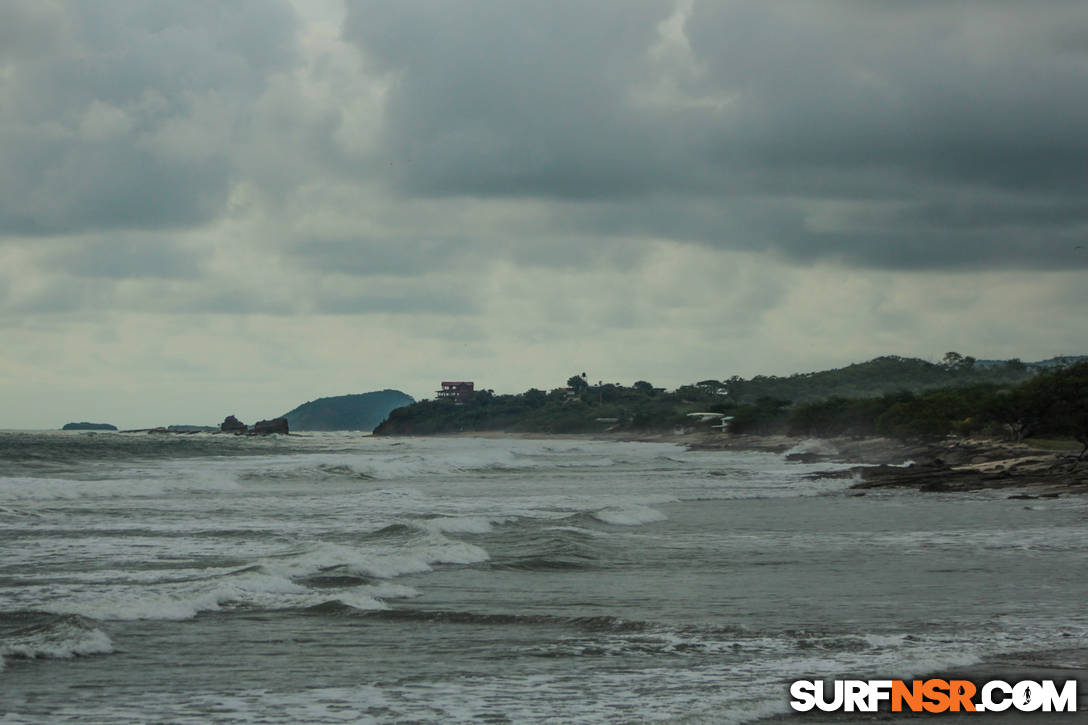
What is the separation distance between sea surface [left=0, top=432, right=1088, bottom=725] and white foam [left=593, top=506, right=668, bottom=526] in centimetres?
17

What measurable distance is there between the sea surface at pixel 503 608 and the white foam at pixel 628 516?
0.17m

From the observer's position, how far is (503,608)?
620 inches

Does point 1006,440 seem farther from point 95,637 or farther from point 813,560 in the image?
point 95,637

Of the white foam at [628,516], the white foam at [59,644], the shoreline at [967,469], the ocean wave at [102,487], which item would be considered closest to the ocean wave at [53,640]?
the white foam at [59,644]

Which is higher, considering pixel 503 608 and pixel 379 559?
pixel 379 559

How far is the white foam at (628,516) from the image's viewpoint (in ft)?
97.9

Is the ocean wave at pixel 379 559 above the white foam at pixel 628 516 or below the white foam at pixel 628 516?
above

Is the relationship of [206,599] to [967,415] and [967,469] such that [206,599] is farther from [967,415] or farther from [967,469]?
[967,415]

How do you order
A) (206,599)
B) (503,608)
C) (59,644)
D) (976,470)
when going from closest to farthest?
(59,644) → (206,599) → (503,608) → (976,470)

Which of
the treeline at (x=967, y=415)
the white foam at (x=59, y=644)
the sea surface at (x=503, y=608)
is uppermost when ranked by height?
the treeline at (x=967, y=415)

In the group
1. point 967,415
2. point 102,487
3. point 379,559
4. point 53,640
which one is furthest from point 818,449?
point 53,640

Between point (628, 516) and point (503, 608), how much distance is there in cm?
1519

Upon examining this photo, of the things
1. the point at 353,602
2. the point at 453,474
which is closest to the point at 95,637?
the point at 353,602

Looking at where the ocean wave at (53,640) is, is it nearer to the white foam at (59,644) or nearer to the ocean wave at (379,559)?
the white foam at (59,644)
